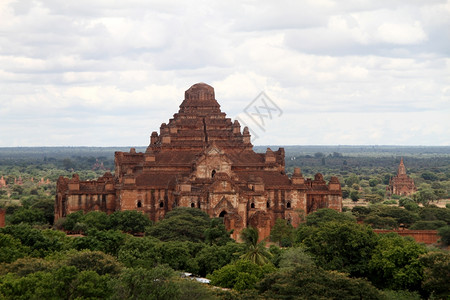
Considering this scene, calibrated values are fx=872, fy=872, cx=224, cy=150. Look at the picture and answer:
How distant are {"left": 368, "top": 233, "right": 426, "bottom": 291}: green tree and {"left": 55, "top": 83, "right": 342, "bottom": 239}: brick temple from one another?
22535mm

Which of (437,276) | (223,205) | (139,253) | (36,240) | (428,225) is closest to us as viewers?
(437,276)

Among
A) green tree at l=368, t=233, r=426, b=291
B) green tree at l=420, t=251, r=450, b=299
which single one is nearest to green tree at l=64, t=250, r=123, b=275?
green tree at l=368, t=233, r=426, b=291

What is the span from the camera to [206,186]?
81375 mm

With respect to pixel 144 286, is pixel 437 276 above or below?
below

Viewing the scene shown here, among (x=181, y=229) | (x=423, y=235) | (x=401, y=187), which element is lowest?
(x=423, y=235)

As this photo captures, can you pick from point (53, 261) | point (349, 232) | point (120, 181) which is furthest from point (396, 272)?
point (120, 181)

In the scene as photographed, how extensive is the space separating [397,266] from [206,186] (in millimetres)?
30905

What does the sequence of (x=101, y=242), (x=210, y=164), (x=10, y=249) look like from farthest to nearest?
(x=210, y=164)
(x=101, y=242)
(x=10, y=249)

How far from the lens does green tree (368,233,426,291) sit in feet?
170

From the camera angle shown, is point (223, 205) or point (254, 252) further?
point (223, 205)

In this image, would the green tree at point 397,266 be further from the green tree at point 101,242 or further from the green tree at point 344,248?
the green tree at point 101,242

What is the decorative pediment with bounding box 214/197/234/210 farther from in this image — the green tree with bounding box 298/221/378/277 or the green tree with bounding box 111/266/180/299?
the green tree with bounding box 111/266/180/299

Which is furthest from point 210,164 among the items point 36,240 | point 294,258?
point 294,258

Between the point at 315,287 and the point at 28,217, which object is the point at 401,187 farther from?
the point at 315,287
